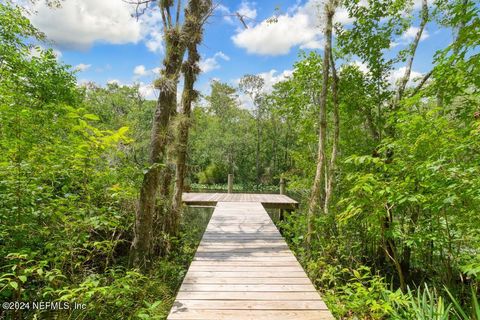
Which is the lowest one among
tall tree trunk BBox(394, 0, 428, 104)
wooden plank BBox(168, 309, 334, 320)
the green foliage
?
wooden plank BBox(168, 309, 334, 320)

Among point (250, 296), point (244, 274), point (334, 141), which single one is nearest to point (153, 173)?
point (244, 274)

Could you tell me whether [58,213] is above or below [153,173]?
below

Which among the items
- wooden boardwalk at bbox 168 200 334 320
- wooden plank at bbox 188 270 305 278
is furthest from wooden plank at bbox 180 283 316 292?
wooden plank at bbox 188 270 305 278

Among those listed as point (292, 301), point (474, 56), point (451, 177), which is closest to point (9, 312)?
point (292, 301)

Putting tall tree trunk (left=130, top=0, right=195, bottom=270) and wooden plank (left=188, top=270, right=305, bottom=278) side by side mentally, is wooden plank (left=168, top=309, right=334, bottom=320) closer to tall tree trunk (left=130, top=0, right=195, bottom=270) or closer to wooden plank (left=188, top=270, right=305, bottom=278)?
wooden plank (left=188, top=270, right=305, bottom=278)

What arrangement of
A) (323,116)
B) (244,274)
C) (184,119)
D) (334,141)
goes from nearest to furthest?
(244,274), (323,116), (334,141), (184,119)

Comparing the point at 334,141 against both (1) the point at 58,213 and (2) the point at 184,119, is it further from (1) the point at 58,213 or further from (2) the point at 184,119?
(1) the point at 58,213

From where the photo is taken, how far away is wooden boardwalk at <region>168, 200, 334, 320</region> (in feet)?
7.79

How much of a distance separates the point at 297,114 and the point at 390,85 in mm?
2321

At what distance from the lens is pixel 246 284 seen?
116 inches

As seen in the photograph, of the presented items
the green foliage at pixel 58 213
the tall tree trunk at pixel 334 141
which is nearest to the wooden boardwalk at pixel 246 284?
the green foliage at pixel 58 213

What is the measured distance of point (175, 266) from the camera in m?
5.35

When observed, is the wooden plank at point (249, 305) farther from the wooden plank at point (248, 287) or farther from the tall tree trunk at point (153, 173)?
the tall tree trunk at point (153, 173)

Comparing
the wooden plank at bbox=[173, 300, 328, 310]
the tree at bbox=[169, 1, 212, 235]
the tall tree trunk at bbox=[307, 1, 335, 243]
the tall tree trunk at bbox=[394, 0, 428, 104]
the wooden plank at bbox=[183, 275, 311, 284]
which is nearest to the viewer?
A: the wooden plank at bbox=[173, 300, 328, 310]
